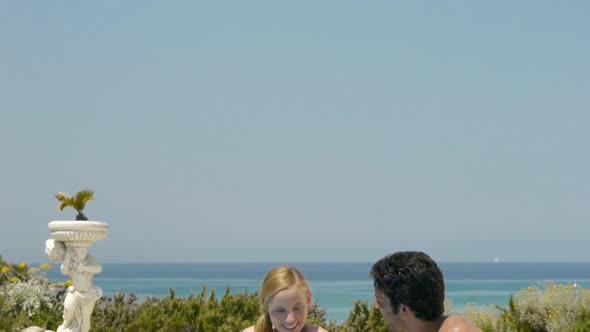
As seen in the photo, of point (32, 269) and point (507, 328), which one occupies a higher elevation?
point (32, 269)

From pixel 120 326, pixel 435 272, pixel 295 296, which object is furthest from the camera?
pixel 120 326

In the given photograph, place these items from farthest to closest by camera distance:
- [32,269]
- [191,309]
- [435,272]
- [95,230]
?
[32,269]
[191,309]
[95,230]
[435,272]

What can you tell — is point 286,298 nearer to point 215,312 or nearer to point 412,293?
point 412,293

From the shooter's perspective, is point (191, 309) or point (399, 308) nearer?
point (399, 308)

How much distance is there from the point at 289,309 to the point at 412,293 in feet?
4.50

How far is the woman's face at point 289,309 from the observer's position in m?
4.85

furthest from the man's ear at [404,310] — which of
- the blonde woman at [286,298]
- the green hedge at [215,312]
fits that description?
the green hedge at [215,312]

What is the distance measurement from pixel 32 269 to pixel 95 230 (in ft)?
25.2

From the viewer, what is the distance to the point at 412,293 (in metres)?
3.62

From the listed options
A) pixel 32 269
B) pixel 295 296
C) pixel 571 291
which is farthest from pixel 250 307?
pixel 32 269

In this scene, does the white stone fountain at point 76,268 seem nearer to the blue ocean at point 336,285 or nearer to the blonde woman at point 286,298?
the blue ocean at point 336,285

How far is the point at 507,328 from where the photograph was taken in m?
12.8

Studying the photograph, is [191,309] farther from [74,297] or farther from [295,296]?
[295,296]

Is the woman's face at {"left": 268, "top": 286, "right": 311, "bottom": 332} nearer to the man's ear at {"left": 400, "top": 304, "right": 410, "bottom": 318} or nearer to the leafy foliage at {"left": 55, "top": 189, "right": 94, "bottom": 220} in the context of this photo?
the man's ear at {"left": 400, "top": 304, "right": 410, "bottom": 318}
